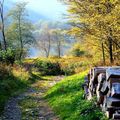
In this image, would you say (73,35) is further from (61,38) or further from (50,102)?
(61,38)

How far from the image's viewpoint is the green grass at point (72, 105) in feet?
41.4

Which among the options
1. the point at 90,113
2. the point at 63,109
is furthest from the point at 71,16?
the point at 90,113

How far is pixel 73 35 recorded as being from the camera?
34.2 meters

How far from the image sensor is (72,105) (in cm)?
1497

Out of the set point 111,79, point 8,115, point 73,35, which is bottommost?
point 8,115

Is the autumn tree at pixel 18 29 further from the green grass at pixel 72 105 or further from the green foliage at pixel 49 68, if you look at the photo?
the green grass at pixel 72 105

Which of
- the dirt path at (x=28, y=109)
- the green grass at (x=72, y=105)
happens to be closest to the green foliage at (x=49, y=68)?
the dirt path at (x=28, y=109)

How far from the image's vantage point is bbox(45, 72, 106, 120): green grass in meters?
12.6

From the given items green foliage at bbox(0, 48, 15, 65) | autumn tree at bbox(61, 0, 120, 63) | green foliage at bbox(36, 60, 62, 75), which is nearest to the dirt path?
autumn tree at bbox(61, 0, 120, 63)

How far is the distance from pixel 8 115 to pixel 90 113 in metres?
3.94

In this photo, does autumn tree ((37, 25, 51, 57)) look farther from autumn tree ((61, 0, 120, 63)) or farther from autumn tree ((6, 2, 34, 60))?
autumn tree ((61, 0, 120, 63))

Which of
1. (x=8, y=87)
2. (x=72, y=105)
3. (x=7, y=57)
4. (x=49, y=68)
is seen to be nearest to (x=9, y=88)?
(x=8, y=87)

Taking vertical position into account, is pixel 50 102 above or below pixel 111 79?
below

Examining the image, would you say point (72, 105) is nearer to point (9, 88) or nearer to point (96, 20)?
point (9, 88)
